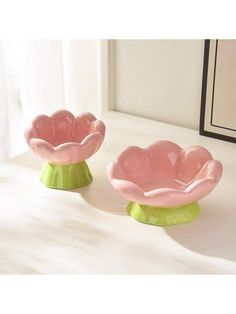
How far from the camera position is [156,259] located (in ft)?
2.03

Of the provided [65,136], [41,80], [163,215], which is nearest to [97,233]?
[163,215]

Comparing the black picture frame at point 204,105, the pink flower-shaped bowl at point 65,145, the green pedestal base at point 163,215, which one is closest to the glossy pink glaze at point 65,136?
the pink flower-shaped bowl at point 65,145

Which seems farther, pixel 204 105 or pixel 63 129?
pixel 204 105

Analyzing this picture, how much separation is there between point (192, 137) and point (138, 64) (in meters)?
0.19

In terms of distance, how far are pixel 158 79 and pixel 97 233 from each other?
1.50 ft

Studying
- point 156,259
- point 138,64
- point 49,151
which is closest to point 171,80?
point 138,64

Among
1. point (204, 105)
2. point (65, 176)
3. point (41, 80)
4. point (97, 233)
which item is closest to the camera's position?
point (97, 233)

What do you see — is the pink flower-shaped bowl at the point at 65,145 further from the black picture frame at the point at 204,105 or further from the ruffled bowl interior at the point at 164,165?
the black picture frame at the point at 204,105

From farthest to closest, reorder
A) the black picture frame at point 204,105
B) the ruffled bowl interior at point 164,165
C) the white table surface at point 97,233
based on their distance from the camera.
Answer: the black picture frame at point 204,105 < the ruffled bowl interior at point 164,165 < the white table surface at point 97,233

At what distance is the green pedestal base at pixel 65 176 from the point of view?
774mm

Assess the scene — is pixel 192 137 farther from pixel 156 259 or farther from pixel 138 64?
pixel 156 259

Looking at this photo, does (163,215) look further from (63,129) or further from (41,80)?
(41,80)

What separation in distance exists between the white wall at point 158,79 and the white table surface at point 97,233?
0.21m

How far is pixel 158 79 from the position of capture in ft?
3.41
